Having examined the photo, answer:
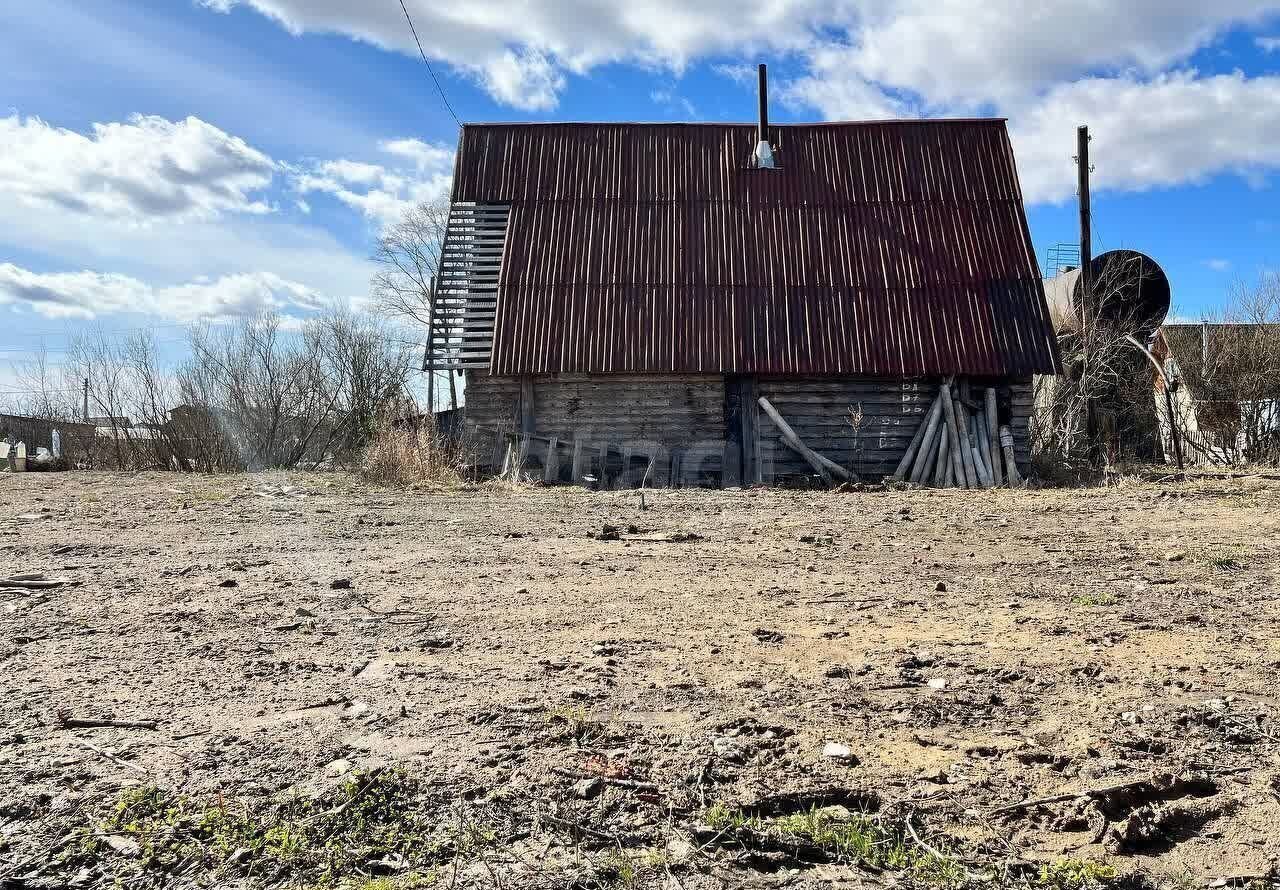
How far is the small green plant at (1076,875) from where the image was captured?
8.36 feet

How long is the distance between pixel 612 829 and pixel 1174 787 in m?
1.86

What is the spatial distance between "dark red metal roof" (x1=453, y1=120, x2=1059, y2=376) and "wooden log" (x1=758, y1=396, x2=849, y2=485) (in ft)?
2.25

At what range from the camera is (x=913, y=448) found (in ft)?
50.0

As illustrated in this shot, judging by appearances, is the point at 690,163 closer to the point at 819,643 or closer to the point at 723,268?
the point at 723,268

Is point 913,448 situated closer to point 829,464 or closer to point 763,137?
point 829,464

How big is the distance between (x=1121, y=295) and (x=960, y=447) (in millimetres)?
7520

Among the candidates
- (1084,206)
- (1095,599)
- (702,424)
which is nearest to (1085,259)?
(1084,206)

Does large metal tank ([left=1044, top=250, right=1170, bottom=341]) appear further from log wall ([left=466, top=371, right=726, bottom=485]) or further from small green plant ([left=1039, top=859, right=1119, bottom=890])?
small green plant ([left=1039, top=859, right=1119, bottom=890])

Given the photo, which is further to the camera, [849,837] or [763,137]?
[763,137]

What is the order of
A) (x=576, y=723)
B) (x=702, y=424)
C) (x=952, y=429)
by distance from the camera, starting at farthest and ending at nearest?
(x=702, y=424)
(x=952, y=429)
(x=576, y=723)

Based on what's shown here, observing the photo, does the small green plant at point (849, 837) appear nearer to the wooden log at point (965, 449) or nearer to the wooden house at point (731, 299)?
the wooden house at point (731, 299)

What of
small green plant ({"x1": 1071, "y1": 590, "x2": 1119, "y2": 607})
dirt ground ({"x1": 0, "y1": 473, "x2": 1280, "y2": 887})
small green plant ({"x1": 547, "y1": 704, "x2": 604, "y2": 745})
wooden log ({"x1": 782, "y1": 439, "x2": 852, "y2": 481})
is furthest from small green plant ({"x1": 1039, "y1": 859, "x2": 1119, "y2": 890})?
wooden log ({"x1": 782, "y1": 439, "x2": 852, "y2": 481})

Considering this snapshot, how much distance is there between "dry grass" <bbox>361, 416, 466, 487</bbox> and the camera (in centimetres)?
1394

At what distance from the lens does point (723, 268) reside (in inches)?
650
